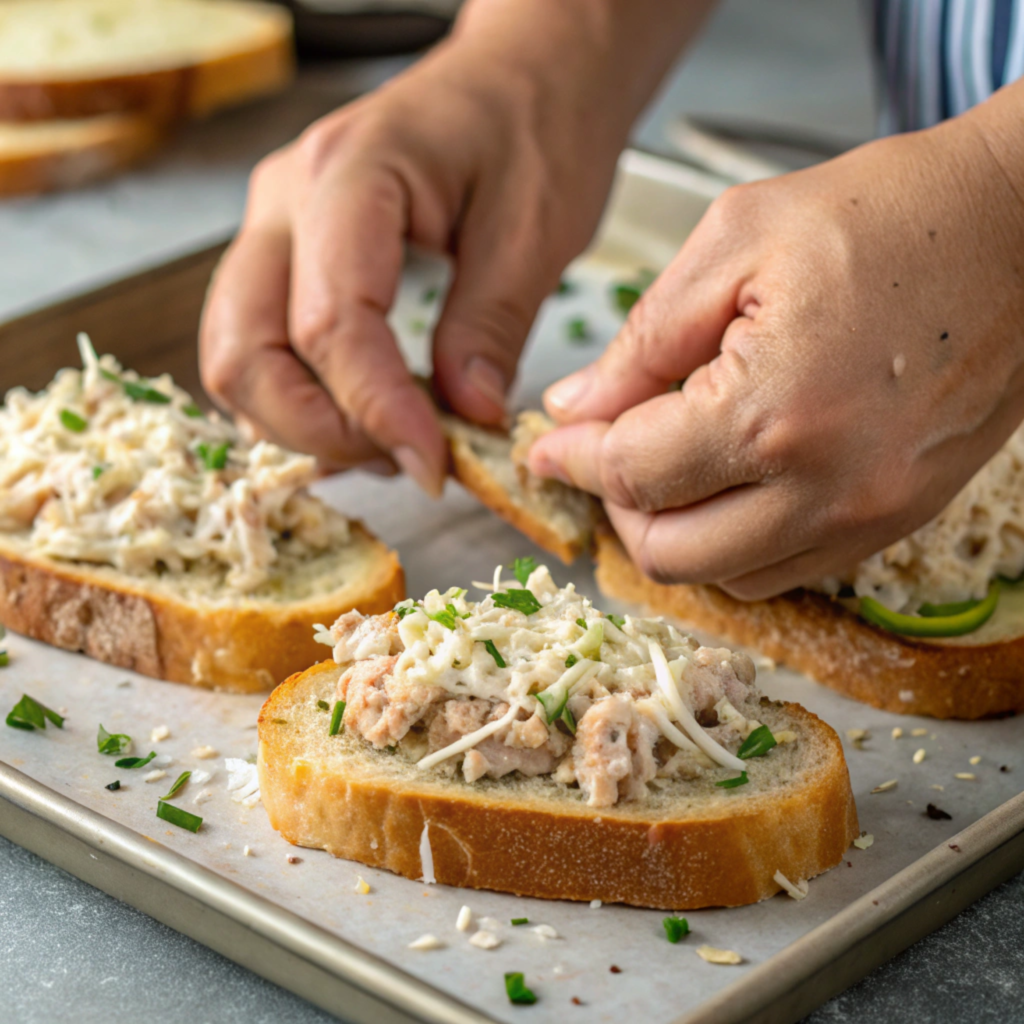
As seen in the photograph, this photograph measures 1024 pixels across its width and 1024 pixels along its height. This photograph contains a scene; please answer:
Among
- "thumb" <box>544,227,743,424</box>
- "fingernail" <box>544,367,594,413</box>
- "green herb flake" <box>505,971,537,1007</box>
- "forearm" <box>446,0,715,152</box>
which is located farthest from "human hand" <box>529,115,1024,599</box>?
"forearm" <box>446,0,715,152</box>

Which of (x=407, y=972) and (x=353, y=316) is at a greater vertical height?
(x=353, y=316)

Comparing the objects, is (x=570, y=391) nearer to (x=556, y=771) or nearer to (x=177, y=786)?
(x=556, y=771)

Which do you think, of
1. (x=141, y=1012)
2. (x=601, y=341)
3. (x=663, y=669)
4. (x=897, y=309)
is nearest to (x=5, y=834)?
(x=141, y=1012)

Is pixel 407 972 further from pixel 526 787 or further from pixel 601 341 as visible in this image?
pixel 601 341

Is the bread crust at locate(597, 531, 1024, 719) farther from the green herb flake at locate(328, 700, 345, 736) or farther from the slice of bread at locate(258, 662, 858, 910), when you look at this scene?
Result: the green herb flake at locate(328, 700, 345, 736)

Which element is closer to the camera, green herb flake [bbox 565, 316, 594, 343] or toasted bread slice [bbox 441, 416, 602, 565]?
toasted bread slice [bbox 441, 416, 602, 565]
